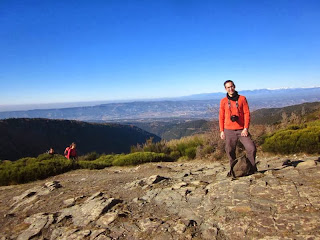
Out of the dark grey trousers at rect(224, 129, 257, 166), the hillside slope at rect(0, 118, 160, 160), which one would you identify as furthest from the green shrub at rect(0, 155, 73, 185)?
→ the hillside slope at rect(0, 118, 160, 160)

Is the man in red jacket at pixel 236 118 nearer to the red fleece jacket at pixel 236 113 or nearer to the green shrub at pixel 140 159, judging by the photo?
the red fleece jacket at pixel 236 113

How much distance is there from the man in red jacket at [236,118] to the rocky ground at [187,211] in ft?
1.99

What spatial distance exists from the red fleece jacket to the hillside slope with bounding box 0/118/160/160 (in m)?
52.8

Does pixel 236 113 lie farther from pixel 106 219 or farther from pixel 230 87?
pixel 106 219

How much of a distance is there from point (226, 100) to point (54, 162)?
25.8 feet

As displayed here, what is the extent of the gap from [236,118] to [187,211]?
206cm

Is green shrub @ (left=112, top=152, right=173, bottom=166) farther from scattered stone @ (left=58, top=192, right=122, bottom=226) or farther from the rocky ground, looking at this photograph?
scattered stone @ (left=58, top=192, right=122, bottom=226)

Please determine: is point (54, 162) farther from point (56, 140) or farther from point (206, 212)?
point (56, 140)

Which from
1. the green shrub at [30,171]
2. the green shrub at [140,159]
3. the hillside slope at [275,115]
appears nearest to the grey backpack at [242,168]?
the green shrub at [140,159]

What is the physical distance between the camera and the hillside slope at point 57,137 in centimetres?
5414

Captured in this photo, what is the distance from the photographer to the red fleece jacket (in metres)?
4.59

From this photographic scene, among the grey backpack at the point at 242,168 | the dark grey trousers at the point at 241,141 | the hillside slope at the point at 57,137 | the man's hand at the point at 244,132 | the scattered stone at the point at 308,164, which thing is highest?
the man's hand at the point at 244,132

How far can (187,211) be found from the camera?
143 inches

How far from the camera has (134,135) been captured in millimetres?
87188
